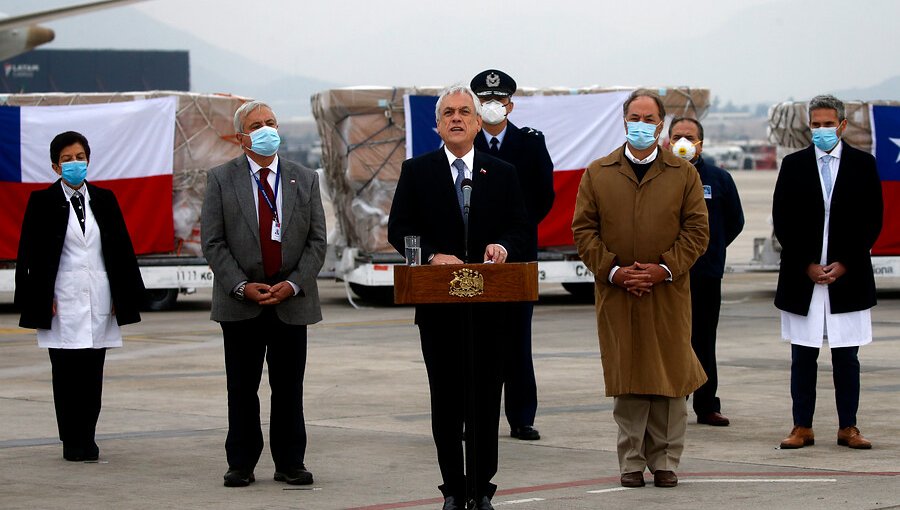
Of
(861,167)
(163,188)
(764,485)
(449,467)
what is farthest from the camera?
(163,188)

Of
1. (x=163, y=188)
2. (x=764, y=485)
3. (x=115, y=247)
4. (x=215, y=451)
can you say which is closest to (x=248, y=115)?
(x=115, y=247)

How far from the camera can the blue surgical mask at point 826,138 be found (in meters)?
9.16

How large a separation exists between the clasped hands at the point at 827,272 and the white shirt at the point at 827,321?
89 mm

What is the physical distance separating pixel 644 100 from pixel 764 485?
2101mm

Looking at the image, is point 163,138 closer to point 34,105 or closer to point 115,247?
point 34,105

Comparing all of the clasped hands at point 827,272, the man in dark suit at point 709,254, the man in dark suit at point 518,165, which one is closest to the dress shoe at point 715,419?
the man in dark suit at point 709,254

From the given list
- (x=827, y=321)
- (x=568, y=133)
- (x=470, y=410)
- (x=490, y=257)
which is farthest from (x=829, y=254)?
(x=568, y=133)

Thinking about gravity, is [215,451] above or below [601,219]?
below

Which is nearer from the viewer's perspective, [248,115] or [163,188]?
[248,115]

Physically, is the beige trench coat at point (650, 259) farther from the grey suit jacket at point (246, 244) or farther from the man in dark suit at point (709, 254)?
the man in dark suit at point (709, 254)

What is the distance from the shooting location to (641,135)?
7.91 m

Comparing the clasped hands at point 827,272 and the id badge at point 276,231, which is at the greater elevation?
the id badge at point 276,231

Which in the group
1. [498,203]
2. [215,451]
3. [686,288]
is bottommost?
[215,451]

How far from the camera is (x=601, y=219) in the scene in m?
7.99
